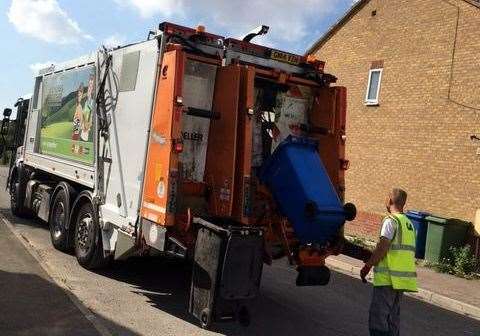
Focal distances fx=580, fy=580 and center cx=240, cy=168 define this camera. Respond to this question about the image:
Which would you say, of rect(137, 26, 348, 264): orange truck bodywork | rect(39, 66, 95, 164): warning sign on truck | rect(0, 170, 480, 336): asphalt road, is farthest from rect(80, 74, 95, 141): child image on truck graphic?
rect(137, 26, 348, 264): orange truck bodywork

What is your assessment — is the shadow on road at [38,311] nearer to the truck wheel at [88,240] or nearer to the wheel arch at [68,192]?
the truck wheel at [88,240]

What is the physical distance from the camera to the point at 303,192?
6.04 meters

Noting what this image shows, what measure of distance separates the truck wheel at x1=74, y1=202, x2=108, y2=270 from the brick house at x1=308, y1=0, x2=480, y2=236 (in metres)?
7.99

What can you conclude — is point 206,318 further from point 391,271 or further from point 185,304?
point 391,271

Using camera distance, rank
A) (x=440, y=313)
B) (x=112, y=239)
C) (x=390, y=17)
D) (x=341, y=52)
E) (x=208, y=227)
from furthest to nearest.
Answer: (x=341, y=52) → (x=390, y=17) → (x=440, y=313) → (x=112, y=239) → (x=208, y=227)

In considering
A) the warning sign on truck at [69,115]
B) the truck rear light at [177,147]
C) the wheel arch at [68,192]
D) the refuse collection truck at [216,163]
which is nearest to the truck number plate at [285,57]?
the refuse collection truck at [216,163]

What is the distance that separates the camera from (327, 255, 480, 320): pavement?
885cm

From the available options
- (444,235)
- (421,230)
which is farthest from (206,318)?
(421,230)

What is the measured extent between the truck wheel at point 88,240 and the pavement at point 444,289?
494cm

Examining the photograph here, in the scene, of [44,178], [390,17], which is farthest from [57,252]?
[390,17]

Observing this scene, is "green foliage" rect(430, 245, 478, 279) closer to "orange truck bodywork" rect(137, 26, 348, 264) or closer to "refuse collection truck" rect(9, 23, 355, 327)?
"refuse collection truck" rect(9, 23, 355, 327)

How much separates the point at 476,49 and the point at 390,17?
3.17 m

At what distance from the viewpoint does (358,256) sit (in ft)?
21.5

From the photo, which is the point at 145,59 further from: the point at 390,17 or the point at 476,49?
the point at 390,17
